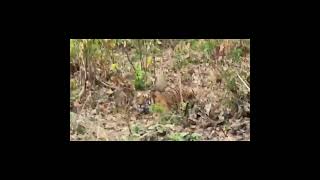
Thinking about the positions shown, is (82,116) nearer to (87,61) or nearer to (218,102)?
(87,61)

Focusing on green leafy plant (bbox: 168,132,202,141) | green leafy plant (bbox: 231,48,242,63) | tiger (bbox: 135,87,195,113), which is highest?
green leafy plant (bbox: 231,48,242,63)

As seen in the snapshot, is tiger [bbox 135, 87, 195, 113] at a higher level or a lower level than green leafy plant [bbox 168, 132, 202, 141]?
higher

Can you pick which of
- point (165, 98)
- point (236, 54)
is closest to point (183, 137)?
point (165, 98)

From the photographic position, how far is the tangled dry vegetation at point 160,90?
18.5 ft

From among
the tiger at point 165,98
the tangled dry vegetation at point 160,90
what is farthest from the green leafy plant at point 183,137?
the tiger at point 165,98

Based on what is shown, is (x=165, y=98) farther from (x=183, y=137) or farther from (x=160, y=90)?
(x=183, y=137)

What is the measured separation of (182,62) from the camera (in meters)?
5.70

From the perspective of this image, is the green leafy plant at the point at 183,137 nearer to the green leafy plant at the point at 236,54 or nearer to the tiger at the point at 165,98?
the tiger at the point at 165,98

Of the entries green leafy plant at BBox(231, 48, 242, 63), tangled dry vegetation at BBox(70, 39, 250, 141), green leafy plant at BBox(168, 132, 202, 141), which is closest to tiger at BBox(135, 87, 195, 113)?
tangled dry vegetation at BBox(70, 39, 250, 141)

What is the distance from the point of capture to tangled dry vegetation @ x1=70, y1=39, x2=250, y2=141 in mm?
5629

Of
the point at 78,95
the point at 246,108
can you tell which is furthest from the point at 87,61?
the point at 246,108

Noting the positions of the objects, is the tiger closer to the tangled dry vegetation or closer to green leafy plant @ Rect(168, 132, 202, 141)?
the tangled dry vegetation

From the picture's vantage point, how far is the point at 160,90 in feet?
Answer: 18.7

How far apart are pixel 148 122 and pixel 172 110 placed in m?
0.16
